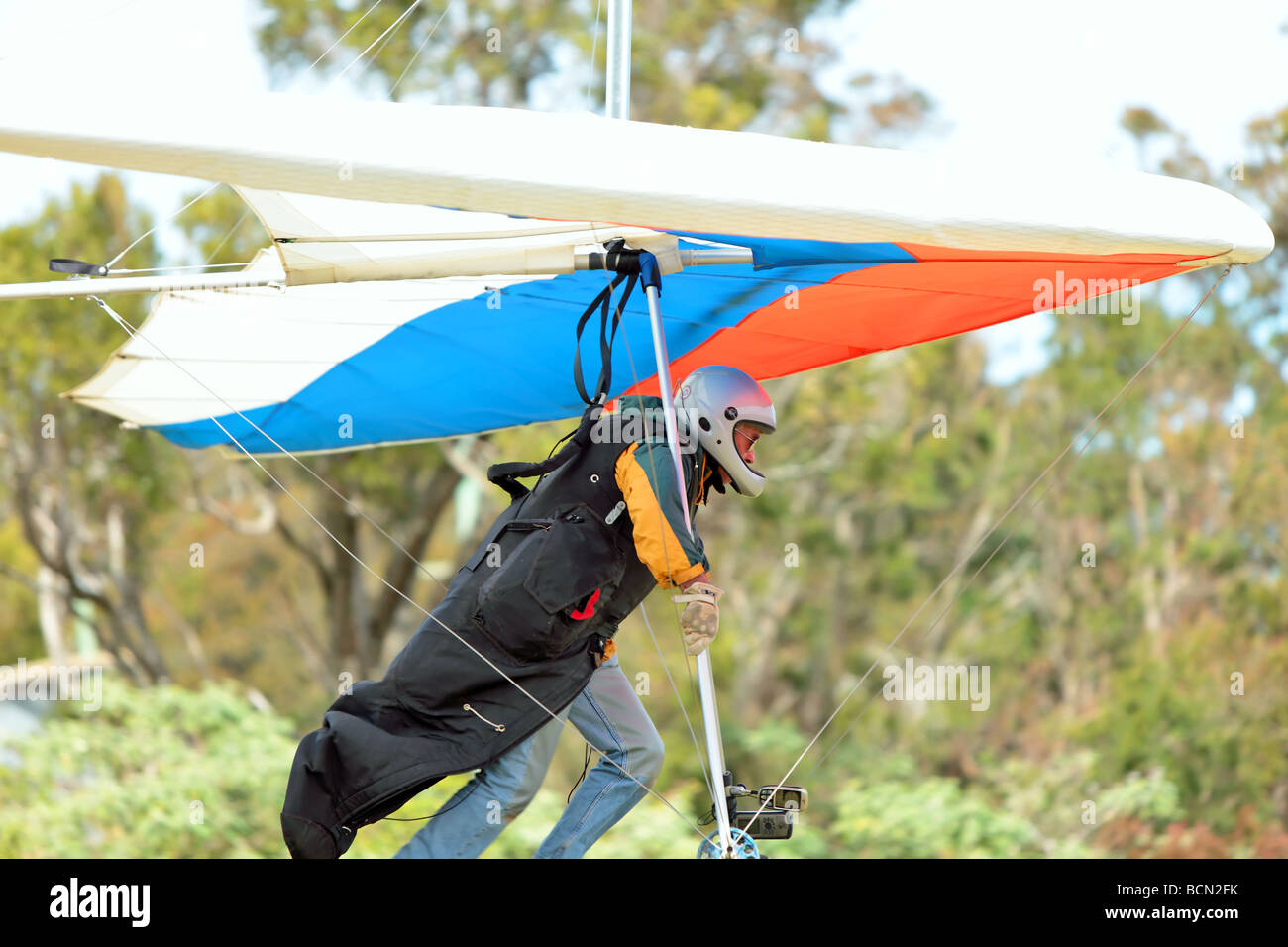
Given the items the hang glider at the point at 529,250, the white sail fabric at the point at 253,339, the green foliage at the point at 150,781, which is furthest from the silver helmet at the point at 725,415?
the green foliage at the point at 150,781

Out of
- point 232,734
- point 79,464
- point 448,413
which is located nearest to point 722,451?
point 448,413

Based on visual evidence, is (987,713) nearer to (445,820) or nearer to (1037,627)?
(1037,627)

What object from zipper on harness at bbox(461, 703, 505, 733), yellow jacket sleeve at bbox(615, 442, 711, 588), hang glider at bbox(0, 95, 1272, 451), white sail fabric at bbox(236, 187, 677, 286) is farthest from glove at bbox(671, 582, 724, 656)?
white sail fabric at bbox(236, 187, 677, 286)

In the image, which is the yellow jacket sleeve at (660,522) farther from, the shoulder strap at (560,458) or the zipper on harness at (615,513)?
the shoulder strap at (560,458)

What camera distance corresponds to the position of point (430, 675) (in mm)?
3287

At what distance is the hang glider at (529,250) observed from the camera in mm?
2611

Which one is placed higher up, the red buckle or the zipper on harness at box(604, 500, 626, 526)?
the zipper on harness at box(604, 500, 626, 526)

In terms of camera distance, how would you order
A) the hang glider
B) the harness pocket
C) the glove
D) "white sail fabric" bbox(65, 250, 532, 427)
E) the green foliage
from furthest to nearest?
the green foliage, "white sail fabric" bbox(65, 250, 532, 427), the harness pocket, the glove, the hang glider

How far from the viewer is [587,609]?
3.27 m

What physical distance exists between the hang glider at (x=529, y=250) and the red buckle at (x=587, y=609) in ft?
2.69

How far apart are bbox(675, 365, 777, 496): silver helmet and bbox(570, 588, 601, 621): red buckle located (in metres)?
0.46

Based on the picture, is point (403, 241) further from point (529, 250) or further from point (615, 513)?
point (615, 513)

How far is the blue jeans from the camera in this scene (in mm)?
3346

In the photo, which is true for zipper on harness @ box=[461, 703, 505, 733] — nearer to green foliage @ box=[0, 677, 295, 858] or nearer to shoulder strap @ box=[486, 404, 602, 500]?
shoulder strap @ box=[486, 404, 602, 500]
